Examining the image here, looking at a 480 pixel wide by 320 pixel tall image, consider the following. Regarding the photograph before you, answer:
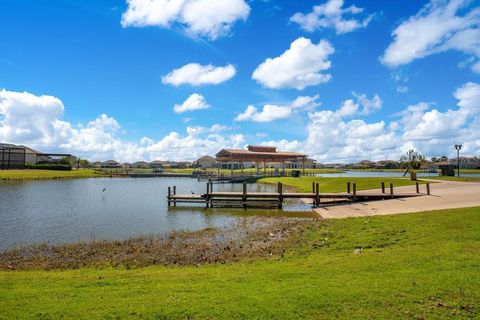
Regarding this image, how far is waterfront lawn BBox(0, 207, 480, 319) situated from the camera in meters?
6.28

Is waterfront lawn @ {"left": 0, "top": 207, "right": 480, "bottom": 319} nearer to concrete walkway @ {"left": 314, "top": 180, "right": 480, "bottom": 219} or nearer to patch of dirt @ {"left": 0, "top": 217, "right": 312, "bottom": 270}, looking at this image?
patch of dirt @ {"left": 0, "top": 217, "right": 312, "bottom": 270}

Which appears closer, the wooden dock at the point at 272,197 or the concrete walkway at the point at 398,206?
the concrete walkway at the point at 398,206

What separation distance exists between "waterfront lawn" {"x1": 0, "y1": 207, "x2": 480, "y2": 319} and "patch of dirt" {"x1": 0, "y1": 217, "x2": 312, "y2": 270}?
1156 millimetres

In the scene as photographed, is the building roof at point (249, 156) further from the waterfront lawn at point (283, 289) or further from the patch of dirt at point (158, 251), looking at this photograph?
the waterfront lawn at point (283, 289)

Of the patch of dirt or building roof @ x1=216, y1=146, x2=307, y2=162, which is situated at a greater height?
building roof @ x1=216, y1=146, x2=307, y2=162

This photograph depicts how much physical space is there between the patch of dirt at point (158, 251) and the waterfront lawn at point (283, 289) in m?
1.16

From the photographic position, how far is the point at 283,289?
290 inches

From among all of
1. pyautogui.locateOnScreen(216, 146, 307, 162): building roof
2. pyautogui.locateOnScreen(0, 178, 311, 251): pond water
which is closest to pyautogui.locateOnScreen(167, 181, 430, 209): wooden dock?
pyautogui.locateOnScreen(0, 178, 311, 251): pond water

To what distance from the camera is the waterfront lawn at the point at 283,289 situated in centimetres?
628

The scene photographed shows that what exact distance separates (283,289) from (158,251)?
25.7 ft

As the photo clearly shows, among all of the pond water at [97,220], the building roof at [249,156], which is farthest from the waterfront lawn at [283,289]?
the building roof at [249,156]

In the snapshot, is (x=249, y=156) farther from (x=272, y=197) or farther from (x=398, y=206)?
(x=398, y=206)

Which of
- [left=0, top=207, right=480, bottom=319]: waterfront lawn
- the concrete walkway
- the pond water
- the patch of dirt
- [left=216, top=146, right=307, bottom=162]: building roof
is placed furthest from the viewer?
[left=216, top=146, right=307, bottom=162]: building roof

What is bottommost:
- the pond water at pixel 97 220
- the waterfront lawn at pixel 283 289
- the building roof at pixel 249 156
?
the pond water at pixel 97 220
